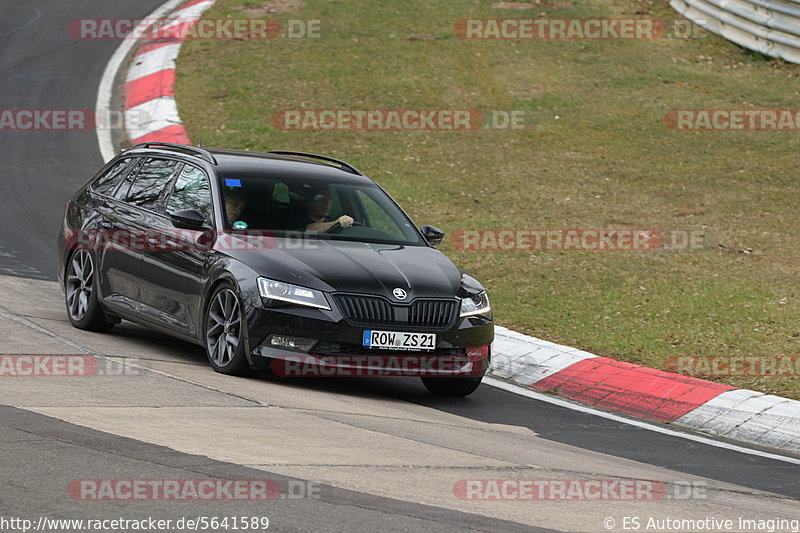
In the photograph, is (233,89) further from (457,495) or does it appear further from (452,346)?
(457,495)

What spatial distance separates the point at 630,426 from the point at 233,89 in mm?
13476

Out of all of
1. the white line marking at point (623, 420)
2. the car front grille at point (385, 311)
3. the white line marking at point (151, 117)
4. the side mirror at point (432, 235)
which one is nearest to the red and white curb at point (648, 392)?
the white line marking at point (623, 420)

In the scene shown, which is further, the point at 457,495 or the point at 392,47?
the point at 392,47

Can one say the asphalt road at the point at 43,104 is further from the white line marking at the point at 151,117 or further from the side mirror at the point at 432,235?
the side mirror at the point at 432,235

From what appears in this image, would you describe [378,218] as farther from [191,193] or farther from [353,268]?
[191,193]

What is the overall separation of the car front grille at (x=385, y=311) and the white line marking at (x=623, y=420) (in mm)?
1391

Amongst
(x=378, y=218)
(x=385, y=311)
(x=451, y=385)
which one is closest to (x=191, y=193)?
(x=378, y=218)

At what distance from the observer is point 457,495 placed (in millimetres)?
6043

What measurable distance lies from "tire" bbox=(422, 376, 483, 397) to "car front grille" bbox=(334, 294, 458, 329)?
2.51ft

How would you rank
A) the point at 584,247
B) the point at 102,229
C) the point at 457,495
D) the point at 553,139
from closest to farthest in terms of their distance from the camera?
the point at 457,495 < the point at 102,229 < the point at 584,247 < the point at 553,139

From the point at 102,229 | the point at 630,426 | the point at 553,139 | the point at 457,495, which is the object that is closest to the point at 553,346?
the point at 630,426

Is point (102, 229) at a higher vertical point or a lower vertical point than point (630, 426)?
higher

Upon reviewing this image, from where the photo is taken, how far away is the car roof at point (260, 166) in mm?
9750

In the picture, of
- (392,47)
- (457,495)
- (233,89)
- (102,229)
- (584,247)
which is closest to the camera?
(457,495)
